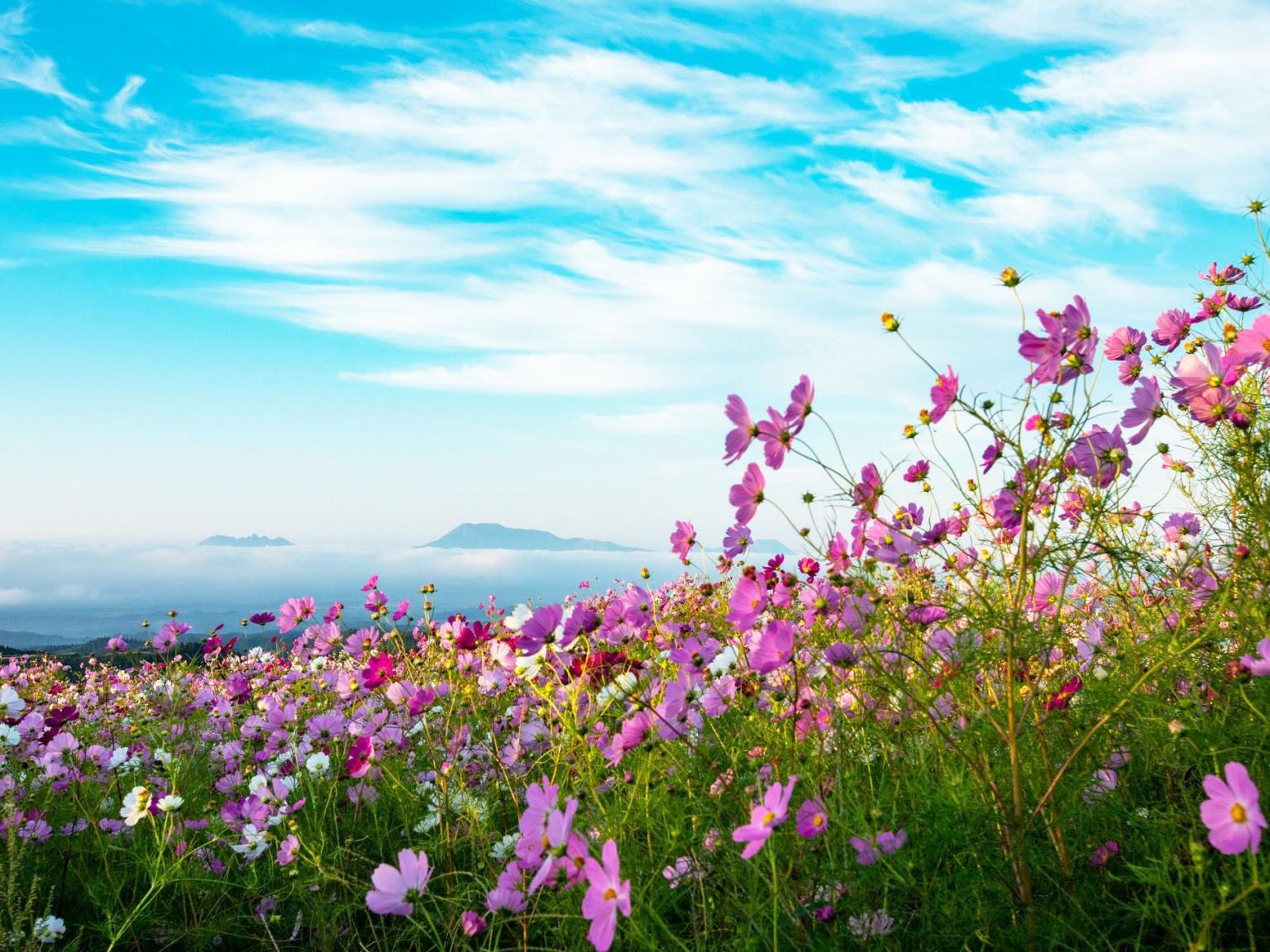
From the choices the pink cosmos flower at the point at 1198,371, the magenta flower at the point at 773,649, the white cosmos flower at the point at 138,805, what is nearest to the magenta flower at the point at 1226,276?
the pink cosmos flower at the point at 1198,371

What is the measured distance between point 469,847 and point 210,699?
2.55 metres

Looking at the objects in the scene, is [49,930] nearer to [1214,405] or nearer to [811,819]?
[811,819]

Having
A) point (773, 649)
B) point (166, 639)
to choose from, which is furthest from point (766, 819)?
point (166, 639)

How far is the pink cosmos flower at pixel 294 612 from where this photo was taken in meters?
3.56

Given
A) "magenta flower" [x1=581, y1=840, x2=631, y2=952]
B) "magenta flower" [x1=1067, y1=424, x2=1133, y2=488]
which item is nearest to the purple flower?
"magenta flower" [x1=1067, y1=424, x2=1133, y2=488]

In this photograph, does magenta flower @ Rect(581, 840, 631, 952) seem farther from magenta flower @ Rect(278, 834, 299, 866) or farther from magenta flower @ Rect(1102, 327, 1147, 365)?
magenta flower @ Rect(1102, 327, 1147, 365)

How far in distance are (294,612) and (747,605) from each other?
2.57 metres

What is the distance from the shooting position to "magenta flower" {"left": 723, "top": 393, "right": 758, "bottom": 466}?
63.9 inches

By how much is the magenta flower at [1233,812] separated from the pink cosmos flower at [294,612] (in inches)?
129

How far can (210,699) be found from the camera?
13.8 ft

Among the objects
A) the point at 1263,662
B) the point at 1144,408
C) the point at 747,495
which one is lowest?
the point at 1263,662

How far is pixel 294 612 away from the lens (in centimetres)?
359

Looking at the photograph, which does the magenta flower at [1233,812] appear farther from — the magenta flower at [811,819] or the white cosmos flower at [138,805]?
the white cosmos flower at [138,805]

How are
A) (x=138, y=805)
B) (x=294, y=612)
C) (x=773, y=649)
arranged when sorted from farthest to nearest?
(x=294, y=612), (x=138, y=805), (x=773, y=649)
